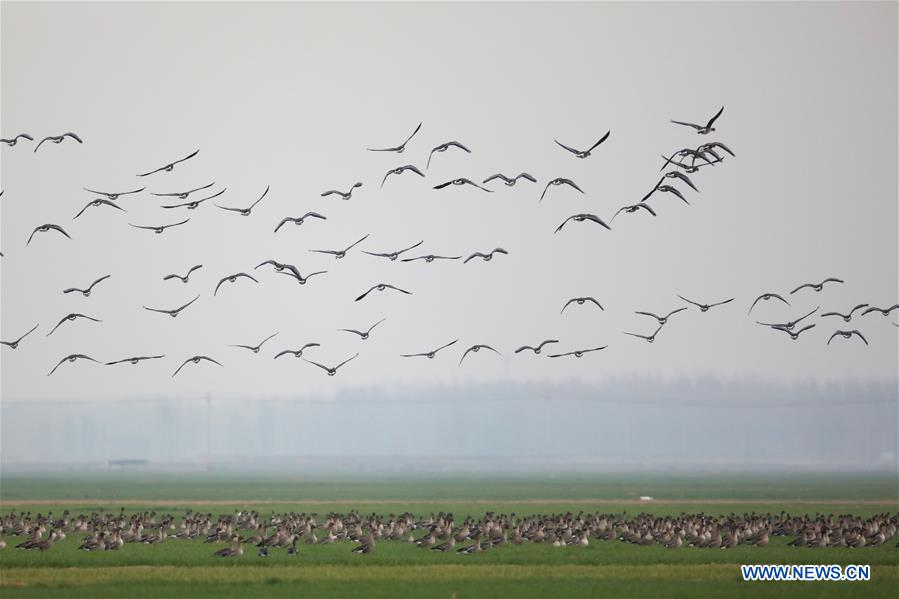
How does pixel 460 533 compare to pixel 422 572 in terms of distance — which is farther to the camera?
pixel 460 533

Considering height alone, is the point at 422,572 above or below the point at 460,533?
below

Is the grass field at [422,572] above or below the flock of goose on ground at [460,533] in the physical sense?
below

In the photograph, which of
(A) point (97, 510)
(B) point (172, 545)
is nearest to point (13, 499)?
(A) point (97, 510)

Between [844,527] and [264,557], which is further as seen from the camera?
[844,527]

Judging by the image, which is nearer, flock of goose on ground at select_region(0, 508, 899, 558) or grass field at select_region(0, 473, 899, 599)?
grass field at select_region(0, 473, 899, 599)

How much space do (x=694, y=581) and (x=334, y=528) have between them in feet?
62.8

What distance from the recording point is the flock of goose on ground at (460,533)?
5625 cm

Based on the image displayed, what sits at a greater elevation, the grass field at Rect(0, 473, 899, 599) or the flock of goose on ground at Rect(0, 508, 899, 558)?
A: the flock of goose on ground at Rect(0, 508, 899, 558)

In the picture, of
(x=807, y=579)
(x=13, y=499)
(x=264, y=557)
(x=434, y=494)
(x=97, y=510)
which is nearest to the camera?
(x=807, y=579)

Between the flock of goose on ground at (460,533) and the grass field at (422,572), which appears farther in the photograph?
the flock of goose on ground at (460,533)

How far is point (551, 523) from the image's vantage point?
2445 inches

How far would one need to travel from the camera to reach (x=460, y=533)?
5875cm

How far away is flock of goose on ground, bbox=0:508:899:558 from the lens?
185 feet

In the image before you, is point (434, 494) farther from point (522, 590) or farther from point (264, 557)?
point (522, 590)
